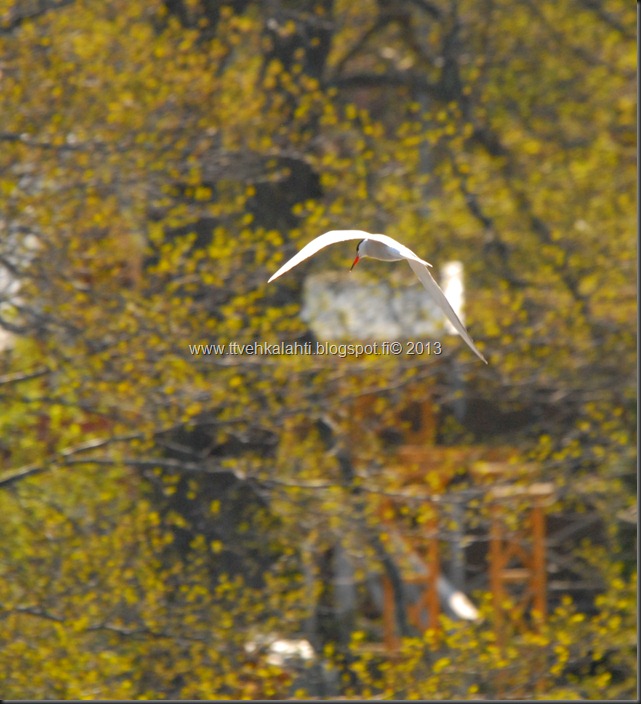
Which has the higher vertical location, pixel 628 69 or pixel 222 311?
pixel 628 69

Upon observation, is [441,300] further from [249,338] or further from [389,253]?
[249,338]

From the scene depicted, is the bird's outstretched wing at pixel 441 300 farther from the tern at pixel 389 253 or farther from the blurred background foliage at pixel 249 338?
the blurred background foliage at pixel 249 338

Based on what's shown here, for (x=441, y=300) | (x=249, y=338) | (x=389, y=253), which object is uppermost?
(x=249, y=338)

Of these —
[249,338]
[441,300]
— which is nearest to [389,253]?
[441,300]

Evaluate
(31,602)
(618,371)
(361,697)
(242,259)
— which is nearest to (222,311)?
(242,259)

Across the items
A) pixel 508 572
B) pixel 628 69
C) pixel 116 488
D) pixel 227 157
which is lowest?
pixel 116 488

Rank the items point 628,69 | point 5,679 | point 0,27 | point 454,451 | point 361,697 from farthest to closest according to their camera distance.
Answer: point 628,69 → point 454,451 → point 361,697 → point 0,27 → point 5,679

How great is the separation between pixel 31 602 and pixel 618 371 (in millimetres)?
5272

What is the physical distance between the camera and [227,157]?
869 cm

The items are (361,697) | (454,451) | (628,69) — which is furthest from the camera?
(628,69)

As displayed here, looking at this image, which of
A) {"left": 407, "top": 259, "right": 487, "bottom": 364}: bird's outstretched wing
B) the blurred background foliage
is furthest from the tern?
the blurred background foliage

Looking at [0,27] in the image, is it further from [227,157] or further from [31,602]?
[31,602]

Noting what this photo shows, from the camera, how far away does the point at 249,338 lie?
8.06 metres

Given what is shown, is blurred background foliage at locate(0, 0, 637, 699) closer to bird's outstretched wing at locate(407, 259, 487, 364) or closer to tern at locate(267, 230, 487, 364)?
tern at locate(267, 230, 487, 364)
